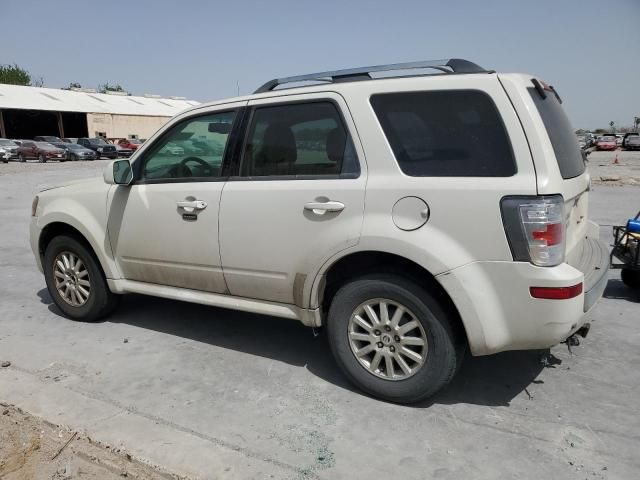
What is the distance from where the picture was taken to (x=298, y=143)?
11.7 ft

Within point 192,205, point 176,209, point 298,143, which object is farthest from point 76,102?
point 298,143

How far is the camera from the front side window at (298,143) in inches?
132

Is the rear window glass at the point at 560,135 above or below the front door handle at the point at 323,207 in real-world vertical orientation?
above

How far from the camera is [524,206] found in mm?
2748

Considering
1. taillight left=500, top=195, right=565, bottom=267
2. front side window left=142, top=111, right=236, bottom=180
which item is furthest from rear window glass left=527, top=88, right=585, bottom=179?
front side window left=142, top=111, right=236, bottom=180

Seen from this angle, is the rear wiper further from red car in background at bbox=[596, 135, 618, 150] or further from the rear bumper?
red car in background at bbox=[596, 135, 618, 150]

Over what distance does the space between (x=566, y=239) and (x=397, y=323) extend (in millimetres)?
1060

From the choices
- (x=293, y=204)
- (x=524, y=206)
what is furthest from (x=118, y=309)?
(x=524, y=206)

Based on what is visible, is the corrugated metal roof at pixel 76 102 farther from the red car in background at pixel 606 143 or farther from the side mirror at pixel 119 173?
the side mirror at pixel 119 173

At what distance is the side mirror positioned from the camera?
4.20 metres

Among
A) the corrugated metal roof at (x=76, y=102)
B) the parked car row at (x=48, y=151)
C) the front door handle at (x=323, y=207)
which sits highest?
the corrugated metal roof at (x=76, y=102)

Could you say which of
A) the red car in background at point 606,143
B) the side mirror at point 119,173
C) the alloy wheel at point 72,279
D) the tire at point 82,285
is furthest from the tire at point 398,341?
the red car in background at point 606,143

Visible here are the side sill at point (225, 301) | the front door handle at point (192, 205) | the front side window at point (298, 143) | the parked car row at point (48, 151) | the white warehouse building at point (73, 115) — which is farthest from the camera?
the white warehouse building at point (73, 115)

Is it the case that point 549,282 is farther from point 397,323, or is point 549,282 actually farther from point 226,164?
point 226,164
